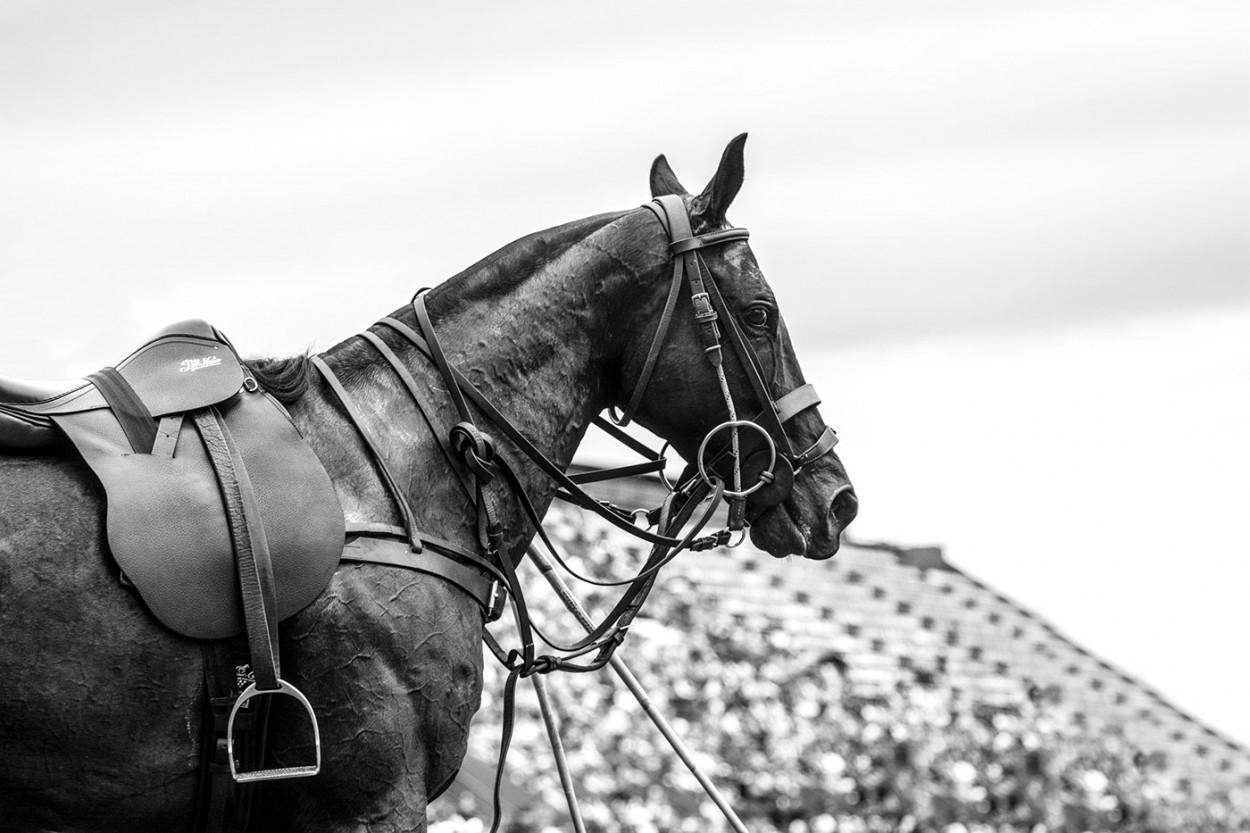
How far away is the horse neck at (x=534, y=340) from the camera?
4.26m

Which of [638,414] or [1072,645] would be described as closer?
[638,414]

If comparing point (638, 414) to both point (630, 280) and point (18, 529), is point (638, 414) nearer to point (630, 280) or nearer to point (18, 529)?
point (630, 280)

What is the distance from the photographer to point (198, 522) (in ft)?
12.4

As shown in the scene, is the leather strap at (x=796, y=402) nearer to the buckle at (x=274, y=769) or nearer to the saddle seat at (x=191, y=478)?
the saddle seat at (x=191, y=478)

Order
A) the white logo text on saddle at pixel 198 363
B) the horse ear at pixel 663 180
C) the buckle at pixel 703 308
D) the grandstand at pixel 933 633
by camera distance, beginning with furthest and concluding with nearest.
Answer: the grandstand at pixel 933 633 → the horse ear at pixel 663 180 → the buckle at pixel 703 308 → the white logo text on saddle at pixel 198 363

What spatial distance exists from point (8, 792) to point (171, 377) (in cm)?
96

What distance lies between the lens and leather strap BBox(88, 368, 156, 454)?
12.6 feet

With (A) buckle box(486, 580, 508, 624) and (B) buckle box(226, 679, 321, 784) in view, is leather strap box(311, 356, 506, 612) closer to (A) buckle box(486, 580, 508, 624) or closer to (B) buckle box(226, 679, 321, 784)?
(A) buckle box(486, 580, 508, 624)

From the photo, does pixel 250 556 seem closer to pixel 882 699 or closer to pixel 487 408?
pixel 487 408

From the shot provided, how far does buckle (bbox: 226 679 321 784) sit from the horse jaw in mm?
1342

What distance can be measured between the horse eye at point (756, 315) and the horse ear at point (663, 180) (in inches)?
17.9

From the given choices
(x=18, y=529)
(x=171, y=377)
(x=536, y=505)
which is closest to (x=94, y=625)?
(x=18, y=529)

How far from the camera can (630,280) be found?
441 cm

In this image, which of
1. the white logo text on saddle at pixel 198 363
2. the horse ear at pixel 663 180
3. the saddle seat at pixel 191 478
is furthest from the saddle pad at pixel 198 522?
the horse ear at pixel 663 180
